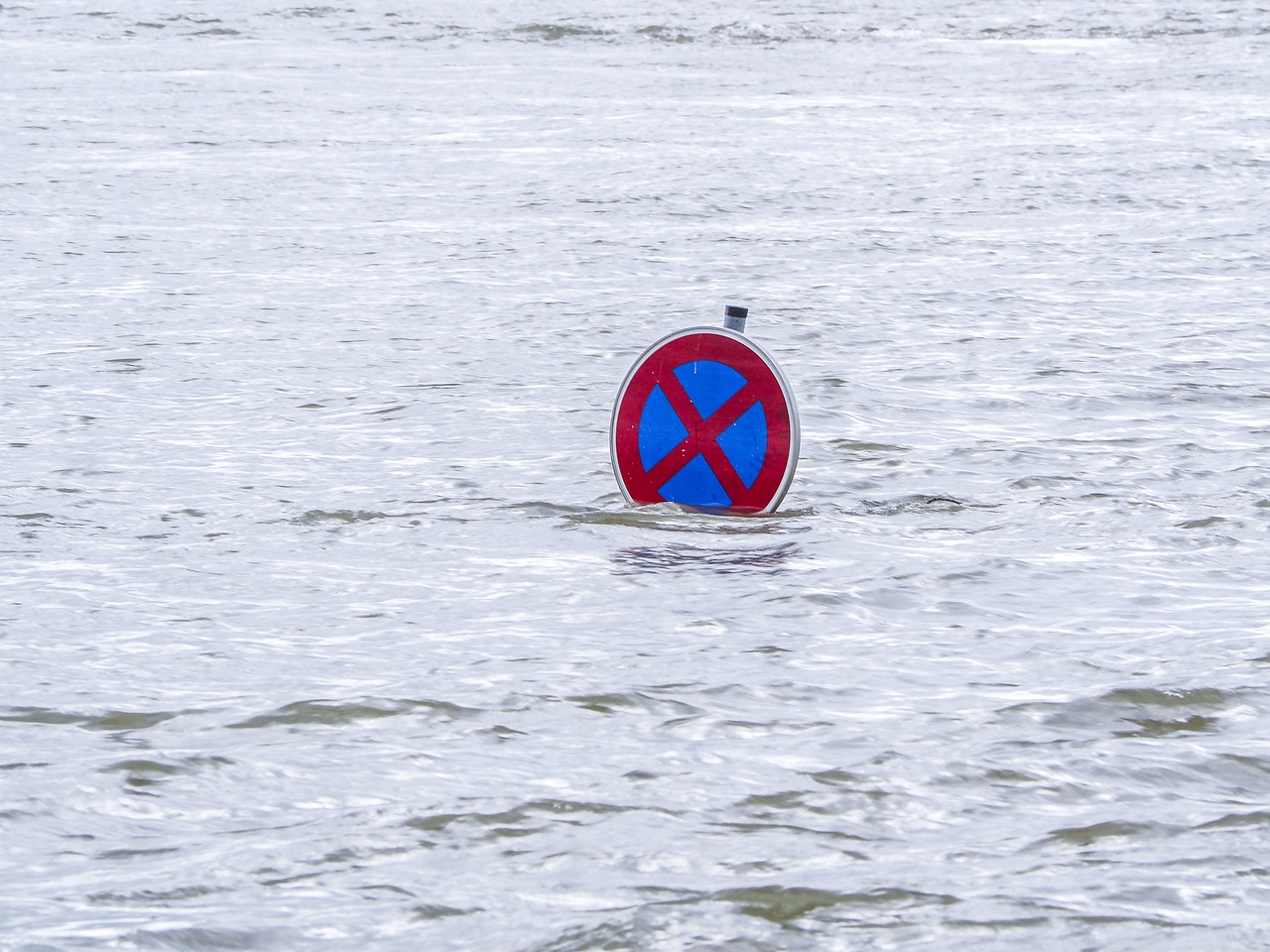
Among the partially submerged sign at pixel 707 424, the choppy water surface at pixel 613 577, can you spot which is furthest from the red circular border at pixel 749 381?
the choppy water surface at pixel 613 577

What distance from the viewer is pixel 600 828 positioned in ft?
Result: 12.5

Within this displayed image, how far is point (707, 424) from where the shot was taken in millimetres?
6000

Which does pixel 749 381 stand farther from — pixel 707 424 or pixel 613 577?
pixel 613 577

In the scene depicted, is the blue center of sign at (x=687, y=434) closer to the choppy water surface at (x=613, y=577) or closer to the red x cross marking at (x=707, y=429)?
the red x cross marking at (x=707, y=429)

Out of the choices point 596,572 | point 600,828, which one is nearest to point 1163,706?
point 600,828

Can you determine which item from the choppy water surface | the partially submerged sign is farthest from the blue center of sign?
the choppy water surface

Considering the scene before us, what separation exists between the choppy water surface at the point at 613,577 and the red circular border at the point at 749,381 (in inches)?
7.2

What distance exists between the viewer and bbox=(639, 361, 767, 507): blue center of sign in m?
5.96

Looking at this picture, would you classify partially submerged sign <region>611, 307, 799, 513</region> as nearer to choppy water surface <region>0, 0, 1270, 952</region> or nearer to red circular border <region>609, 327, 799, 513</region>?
red circular border <region>609, 327, 799, 513</region>

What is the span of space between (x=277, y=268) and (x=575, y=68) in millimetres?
15819

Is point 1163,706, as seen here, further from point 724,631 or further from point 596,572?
point 596,572

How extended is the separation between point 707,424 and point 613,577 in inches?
23.7

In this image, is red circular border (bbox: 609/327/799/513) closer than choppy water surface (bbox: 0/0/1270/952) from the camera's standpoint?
No

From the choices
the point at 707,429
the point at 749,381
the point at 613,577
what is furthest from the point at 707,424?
the point at 613,577
